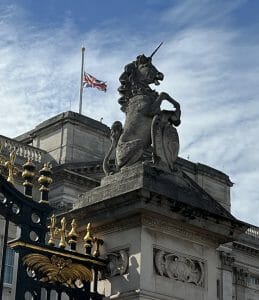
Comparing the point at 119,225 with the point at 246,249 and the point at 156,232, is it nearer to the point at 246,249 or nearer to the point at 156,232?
the point at 156,232

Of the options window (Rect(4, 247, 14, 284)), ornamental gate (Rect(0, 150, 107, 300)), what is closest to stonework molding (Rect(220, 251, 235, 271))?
window (Rect(4, 247, 14, 284))

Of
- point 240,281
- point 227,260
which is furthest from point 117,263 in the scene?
Result: point 240,281

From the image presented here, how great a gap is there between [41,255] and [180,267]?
162 centimetres

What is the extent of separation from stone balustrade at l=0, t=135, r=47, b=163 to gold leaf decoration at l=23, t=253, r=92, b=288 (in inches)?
828

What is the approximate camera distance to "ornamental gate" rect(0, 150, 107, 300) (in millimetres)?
8945

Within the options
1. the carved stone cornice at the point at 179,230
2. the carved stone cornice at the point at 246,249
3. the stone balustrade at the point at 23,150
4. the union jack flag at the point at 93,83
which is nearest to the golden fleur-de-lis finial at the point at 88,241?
the carved stone cornice at the point at 179,230

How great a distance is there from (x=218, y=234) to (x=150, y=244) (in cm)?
110

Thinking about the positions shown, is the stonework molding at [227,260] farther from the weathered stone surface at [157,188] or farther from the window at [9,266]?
the weathered stone surface at [157,188]

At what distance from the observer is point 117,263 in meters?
9.48

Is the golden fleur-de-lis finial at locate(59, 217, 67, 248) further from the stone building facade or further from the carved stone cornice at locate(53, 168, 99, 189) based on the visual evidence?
the carved stone cornice at locate(53, 168, 99, 189)

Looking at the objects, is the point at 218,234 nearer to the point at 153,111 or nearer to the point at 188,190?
the point at 188,190

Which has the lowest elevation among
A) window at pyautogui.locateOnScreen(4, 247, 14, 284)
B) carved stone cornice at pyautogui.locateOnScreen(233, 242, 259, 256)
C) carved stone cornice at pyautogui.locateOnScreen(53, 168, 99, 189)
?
window at pyautogui.locateOnScreen(4, 247, 14, 284)

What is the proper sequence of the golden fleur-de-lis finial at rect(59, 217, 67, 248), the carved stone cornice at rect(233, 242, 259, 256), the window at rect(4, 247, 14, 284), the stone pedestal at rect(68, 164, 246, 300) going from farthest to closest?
the carved stone cornice at rect(233, 242, 259, 256)
the window at rect(4, 247, 14, 284)
the golden fleur-de-lis finial at rect(59, 217, 67, 248)
the stone pedestal at rect(68, 164, 246, 300)

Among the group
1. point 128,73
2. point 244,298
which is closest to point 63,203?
point 244,298
